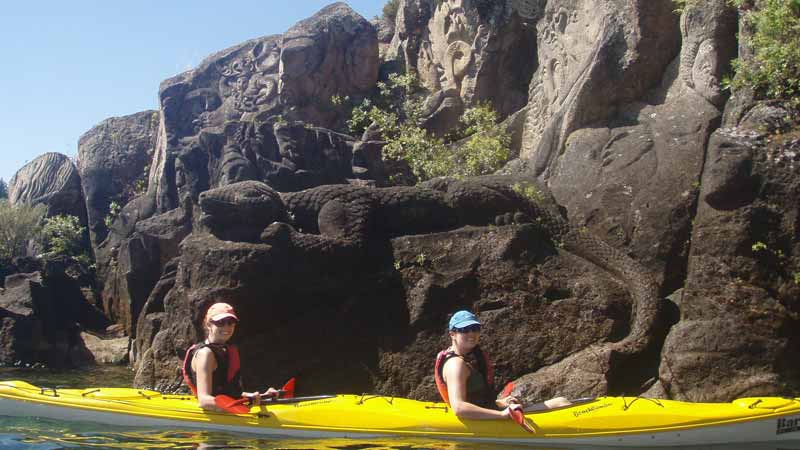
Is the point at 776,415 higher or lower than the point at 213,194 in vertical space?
lower

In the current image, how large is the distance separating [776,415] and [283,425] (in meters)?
3.79

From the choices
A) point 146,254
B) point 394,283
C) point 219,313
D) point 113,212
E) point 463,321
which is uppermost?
point 113,212

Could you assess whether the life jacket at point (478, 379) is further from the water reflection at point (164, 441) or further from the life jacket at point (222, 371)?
the life jacket at point (222, 371)

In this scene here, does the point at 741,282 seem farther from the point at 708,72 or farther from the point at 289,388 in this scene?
the point at 289,388

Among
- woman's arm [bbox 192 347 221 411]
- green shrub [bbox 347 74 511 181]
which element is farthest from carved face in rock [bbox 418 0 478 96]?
woman's arm [bbox 192 347 221 411]

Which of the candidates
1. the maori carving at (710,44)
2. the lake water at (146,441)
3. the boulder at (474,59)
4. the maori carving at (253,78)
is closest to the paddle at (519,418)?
the lake water at (146,441)

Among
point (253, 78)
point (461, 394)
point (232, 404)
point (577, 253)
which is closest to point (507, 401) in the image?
point (461, 394)

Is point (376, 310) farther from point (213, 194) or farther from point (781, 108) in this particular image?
point (781, 108)

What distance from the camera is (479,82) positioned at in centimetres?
1697

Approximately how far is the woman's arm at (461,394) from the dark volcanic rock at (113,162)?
16427mm

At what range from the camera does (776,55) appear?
30.3 ft

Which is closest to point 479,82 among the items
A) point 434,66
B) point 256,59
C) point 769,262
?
point 434,66

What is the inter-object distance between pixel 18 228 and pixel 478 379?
54.4 feet

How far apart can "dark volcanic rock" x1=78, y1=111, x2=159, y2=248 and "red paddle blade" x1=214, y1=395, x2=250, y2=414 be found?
15.2m
